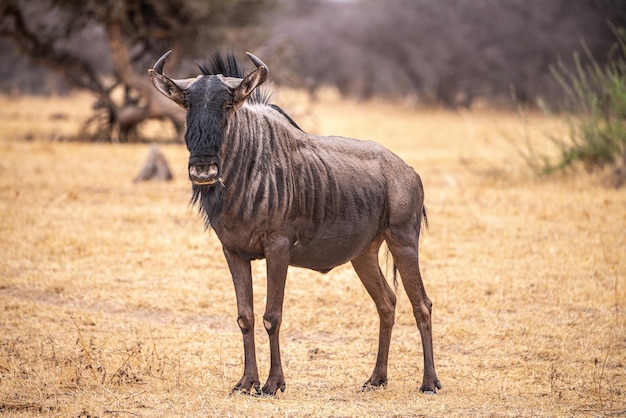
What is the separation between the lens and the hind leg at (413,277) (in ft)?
17.6

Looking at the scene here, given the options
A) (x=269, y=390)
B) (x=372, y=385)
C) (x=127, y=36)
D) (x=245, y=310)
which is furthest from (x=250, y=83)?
(x=127, y=36)

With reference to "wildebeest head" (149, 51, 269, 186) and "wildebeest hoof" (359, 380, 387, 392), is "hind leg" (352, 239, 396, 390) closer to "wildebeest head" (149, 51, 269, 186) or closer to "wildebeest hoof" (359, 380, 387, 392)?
"wildebeest hoof" (359, 380, 387, 392)

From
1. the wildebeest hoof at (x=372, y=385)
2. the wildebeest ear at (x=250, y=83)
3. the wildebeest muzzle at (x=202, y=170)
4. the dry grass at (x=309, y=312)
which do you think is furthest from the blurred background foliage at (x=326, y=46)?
the wildebeest muzzle at (x=202, y=170)

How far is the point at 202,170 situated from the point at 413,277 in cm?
163

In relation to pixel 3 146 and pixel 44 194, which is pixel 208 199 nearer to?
pixel 44 194

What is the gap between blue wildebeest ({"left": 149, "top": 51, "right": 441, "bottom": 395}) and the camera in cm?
466

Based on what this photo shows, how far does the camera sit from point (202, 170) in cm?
449

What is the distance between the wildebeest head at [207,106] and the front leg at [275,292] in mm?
528

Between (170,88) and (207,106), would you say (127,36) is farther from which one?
(207,106)

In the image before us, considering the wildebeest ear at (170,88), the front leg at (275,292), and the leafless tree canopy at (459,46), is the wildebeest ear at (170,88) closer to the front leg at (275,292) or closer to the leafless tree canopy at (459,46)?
the front leg at (275,292)

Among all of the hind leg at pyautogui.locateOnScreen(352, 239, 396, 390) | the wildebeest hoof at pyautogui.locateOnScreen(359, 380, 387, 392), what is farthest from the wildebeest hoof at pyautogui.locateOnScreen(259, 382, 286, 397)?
the hind leg at pyautogui.locateOnScreen(352, 239, 396, 390)

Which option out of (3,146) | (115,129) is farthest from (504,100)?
(3,146)

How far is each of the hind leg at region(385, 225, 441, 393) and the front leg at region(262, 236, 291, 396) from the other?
81 cm

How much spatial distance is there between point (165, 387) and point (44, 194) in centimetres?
715
